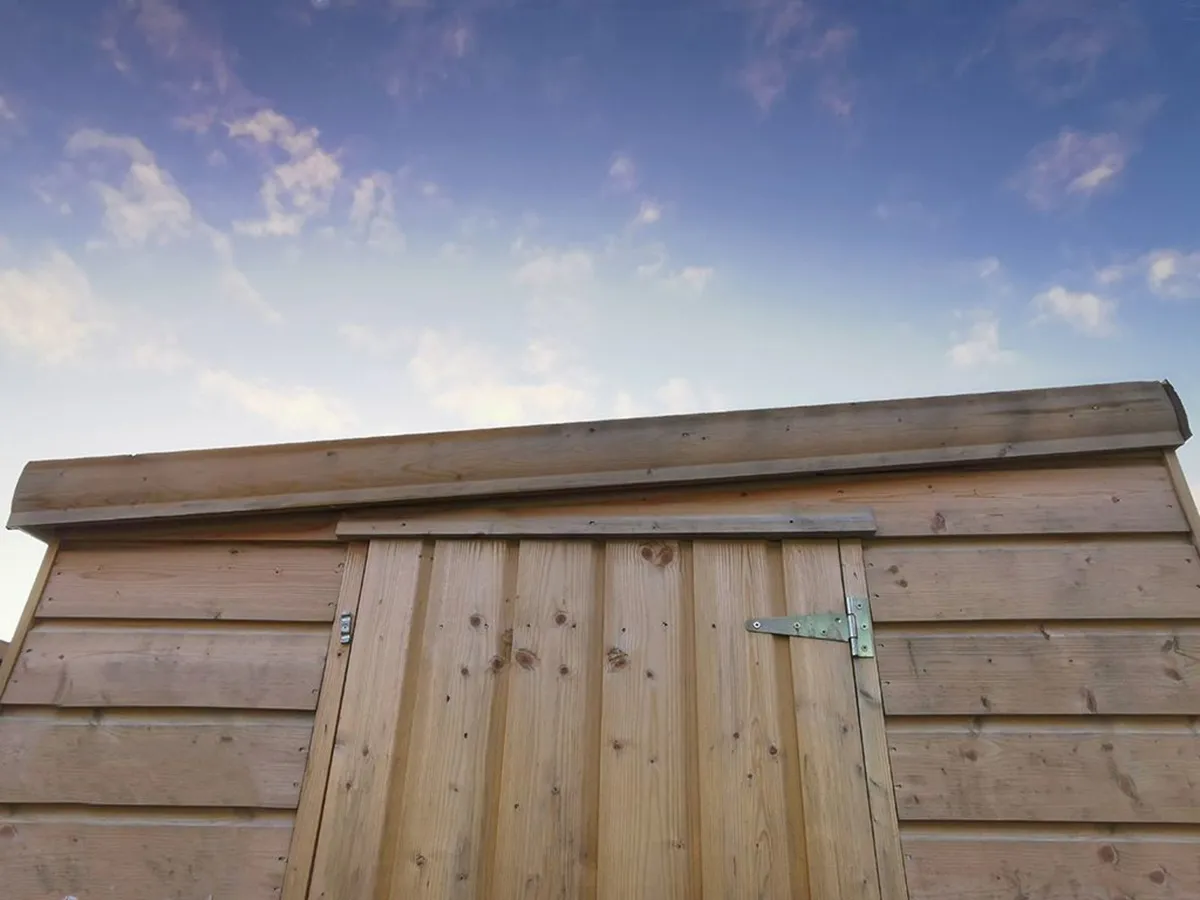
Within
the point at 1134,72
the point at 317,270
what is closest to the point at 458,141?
the point at 317,270

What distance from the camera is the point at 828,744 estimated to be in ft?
4.77

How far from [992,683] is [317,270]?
12.4 ft

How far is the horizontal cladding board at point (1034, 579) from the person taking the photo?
1.57m

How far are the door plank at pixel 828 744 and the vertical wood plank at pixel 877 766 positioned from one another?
1 cm

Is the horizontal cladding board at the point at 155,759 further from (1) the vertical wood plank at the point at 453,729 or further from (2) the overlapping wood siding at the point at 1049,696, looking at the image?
(2) the overlapping wood siding at the point at 1049,696

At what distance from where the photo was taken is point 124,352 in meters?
3.57

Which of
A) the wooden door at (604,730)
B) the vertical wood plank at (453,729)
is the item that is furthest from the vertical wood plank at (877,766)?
the vertical wood plank at (453,729)

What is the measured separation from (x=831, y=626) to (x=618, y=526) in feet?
1.96

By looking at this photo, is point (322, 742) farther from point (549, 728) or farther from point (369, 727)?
point (549, 728)

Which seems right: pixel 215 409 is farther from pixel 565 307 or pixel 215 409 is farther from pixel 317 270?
pixel 565 307

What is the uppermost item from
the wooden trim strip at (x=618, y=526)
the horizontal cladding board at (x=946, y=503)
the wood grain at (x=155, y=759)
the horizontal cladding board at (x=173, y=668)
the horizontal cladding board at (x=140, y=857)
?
the horizontal cladding board at (x=946, y=503)

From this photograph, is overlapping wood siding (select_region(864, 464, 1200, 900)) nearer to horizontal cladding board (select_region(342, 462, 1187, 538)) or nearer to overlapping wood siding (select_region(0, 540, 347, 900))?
horizontal cladding board (select_region(342, 462, 1187, 538))

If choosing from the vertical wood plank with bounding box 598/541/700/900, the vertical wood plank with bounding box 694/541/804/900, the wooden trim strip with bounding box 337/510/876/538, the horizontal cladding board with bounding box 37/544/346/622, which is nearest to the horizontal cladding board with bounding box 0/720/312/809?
the horizontal cladding board with bounding box 37/544/346/622

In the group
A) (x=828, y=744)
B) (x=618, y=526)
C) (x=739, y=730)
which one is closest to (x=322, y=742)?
(x=618, y=526)
